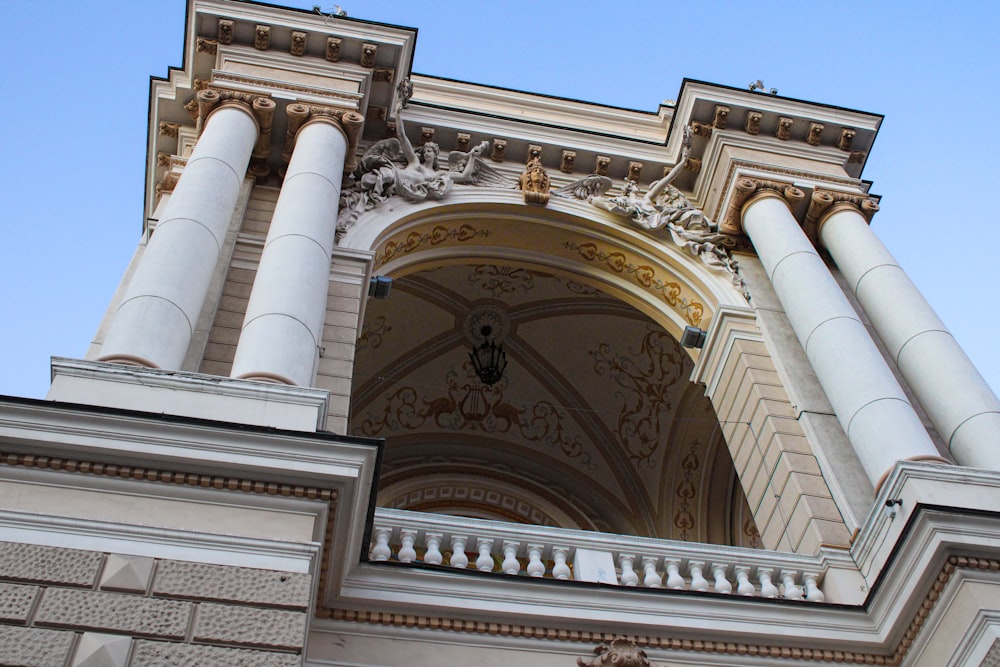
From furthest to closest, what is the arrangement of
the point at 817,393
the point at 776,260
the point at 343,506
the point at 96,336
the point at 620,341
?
the point at 620,341 → the point at 776,260 → the point at 817,393 → the point at 96,336 → the point at 343,506

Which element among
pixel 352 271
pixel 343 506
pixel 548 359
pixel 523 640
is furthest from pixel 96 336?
pixel 548 359

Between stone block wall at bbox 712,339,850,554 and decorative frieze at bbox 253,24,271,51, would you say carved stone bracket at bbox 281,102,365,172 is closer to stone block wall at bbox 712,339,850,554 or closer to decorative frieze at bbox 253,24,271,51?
decorative frieze at bbox 253,24,271,51

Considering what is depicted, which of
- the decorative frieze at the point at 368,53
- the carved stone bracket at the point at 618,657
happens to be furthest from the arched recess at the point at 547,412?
the carved stone bracket at the point at 618,657

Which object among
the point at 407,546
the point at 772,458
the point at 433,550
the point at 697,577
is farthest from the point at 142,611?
the point at 772,458

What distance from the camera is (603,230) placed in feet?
46.7

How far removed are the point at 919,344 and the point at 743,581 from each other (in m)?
3.50

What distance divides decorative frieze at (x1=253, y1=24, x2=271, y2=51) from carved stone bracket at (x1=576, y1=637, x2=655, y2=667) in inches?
339

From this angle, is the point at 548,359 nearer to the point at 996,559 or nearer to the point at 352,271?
the point at 352,271

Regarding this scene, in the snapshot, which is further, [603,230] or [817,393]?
[603,230]

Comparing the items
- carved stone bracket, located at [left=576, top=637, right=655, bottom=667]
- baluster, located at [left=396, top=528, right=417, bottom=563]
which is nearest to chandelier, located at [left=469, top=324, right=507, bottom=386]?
baluster, located at [left=396, top=528, right=417, bottom=563]

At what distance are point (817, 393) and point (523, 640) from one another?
481cm

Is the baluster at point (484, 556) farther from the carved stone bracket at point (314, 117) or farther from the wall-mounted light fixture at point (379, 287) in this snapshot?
the carved stone bracket at point (314, 117)

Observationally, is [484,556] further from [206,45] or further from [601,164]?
[206,45]

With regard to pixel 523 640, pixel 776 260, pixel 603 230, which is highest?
pixel 603 230
